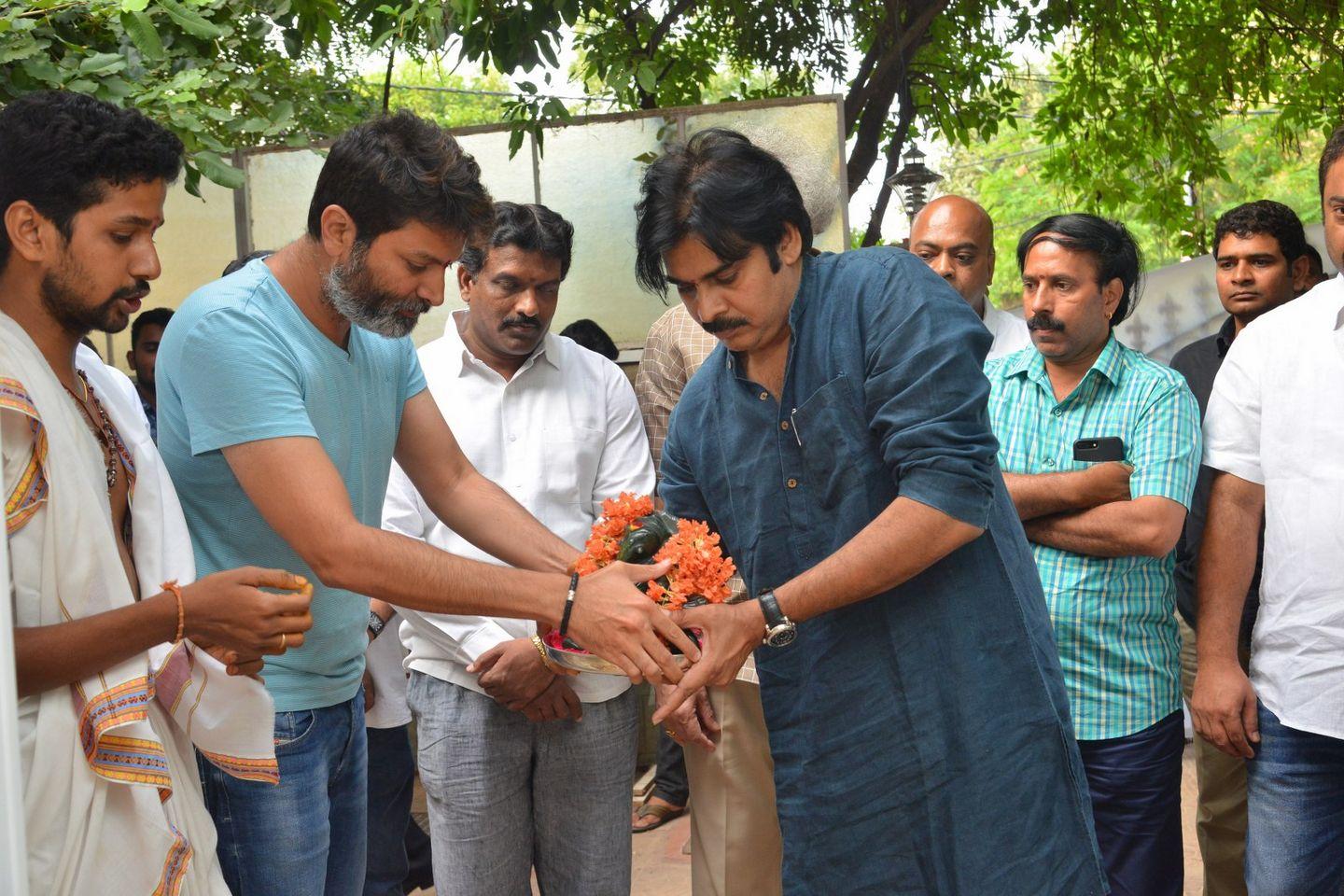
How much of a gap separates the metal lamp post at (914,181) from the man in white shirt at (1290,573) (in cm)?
478

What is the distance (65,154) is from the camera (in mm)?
2254

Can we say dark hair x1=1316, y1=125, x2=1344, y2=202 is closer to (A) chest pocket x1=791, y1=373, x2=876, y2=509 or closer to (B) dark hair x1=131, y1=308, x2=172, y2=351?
(A) chest pocket x1=791, y1=373, x2=876, y2=509

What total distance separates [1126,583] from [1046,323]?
30.9 inches

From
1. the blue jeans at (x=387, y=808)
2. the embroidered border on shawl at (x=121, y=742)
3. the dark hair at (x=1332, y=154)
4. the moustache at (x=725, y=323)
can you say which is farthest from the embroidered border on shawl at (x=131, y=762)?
the dark hair at (x=1332, y=154)

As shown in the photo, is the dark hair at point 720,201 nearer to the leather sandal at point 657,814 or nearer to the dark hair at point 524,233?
the dark hair at point 524,233

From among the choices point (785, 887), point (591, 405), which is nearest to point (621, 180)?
point (591, 405)

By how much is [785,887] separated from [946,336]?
1.25 meters

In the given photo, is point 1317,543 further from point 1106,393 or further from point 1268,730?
point 1106,393

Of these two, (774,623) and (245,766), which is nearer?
(245,766)

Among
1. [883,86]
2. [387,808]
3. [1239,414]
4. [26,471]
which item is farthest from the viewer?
[883,86]

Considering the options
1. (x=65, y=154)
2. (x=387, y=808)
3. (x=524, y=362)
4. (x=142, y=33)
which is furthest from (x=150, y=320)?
(x=65, y=154)

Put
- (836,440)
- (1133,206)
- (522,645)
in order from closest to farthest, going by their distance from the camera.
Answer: (836,440)
(522,645)
(1133,206)

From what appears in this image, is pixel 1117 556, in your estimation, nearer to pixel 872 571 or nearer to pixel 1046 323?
pixel 1046 323

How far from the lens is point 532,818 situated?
3.74 m
